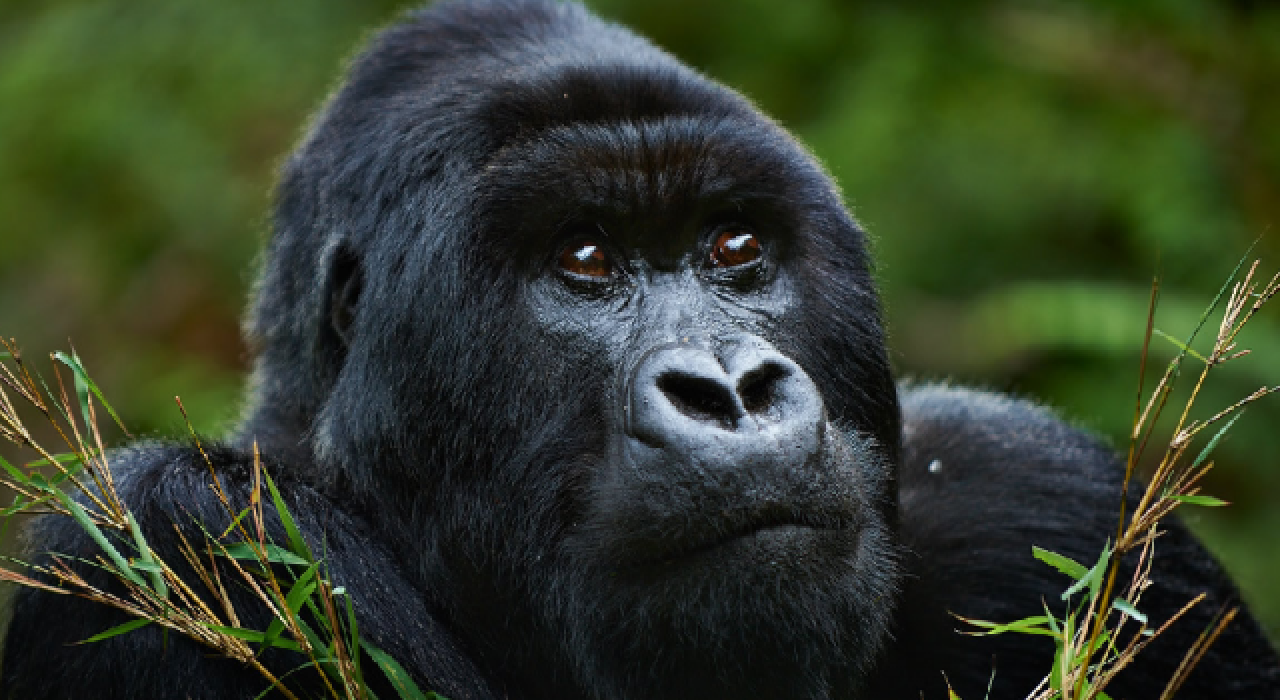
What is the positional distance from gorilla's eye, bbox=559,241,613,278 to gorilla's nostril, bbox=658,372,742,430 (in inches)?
16.1

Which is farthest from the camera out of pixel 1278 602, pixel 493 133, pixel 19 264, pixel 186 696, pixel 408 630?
pixel 19 264

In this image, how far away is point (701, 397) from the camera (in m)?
2.63

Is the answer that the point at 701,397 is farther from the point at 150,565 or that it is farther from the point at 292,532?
the point at 150,565

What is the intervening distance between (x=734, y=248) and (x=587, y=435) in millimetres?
564

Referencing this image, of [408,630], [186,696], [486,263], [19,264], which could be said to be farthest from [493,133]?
[19,264]

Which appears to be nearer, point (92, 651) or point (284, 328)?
point (92, 651)

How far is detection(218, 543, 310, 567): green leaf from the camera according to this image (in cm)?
254

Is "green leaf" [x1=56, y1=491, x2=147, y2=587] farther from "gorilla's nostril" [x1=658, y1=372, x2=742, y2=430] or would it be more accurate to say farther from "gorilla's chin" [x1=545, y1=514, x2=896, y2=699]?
"gorilla's nostril" [x1=658, y1=372, x2=742, y2=430]

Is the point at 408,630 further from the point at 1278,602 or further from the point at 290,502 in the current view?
the point at 1278,602

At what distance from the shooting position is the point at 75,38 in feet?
25.3

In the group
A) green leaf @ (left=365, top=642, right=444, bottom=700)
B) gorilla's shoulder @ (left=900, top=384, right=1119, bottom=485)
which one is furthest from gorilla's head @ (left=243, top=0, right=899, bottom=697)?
gorilla's shoulder @ (left=900, top=384, right=1119, bottom=485)

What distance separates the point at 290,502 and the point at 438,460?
32 centimetres

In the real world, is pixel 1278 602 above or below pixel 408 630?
below

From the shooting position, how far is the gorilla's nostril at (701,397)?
2574mm
